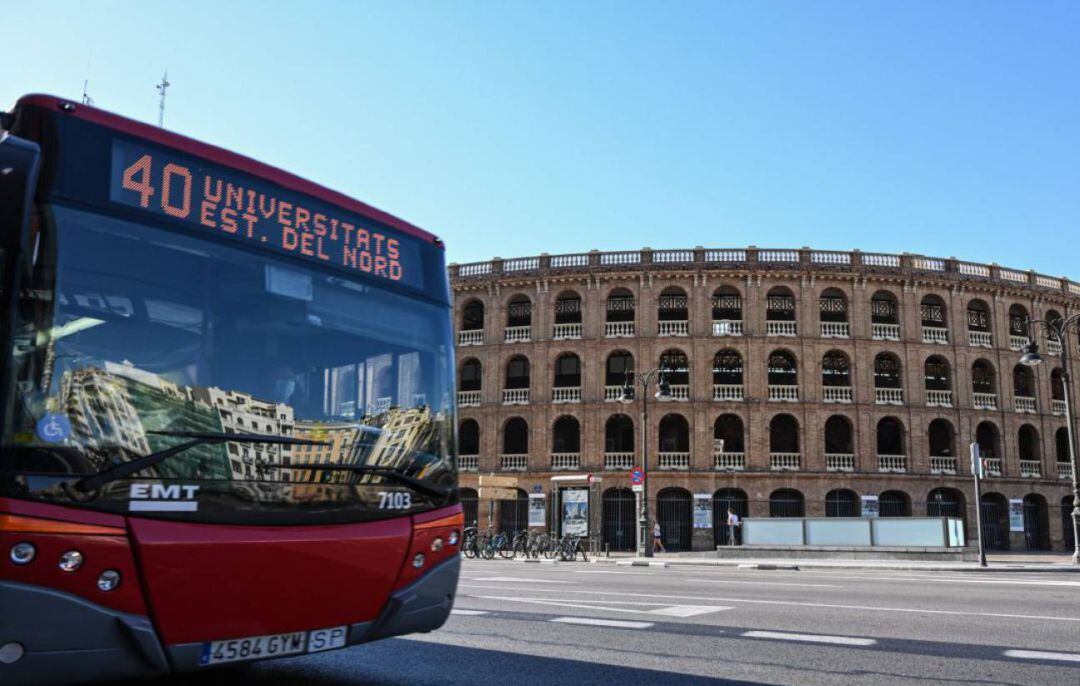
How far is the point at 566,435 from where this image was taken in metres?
40.5

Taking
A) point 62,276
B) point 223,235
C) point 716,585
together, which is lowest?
point 716,585

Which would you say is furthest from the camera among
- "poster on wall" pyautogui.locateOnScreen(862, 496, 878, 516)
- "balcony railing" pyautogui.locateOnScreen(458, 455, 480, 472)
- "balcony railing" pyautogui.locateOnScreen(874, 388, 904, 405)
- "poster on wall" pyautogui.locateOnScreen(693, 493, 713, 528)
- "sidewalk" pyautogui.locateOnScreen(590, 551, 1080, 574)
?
"balcony railing" pyautogui.locateOnScreen(458, 455, 480, 472)

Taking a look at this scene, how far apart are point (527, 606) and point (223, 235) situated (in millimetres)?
6447

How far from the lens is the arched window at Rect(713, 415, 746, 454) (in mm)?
39125

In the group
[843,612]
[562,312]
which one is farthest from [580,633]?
[562,312]

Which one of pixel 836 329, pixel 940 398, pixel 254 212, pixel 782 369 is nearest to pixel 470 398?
pixel 782 369

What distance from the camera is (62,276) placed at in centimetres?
375

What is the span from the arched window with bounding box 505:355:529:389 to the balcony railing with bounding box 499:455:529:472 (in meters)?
3.57

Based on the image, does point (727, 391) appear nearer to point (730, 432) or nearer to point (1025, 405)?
point (730, 432)

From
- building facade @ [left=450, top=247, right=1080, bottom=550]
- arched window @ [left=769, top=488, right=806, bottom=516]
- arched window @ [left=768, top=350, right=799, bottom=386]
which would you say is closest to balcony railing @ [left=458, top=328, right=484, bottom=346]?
building facade @ [left=450, top=247, right=1080, bottom=550]

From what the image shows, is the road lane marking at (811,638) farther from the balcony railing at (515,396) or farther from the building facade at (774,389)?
the balcony railing at (515,396)

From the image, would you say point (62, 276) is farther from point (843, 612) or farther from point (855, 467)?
point (855, 467)

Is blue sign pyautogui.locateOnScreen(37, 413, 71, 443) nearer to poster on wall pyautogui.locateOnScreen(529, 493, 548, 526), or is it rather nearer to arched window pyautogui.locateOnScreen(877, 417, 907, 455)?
poster on wall pyautogui.locateOnScreen(529, 493, 548, 526)

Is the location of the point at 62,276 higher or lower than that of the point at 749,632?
higher
